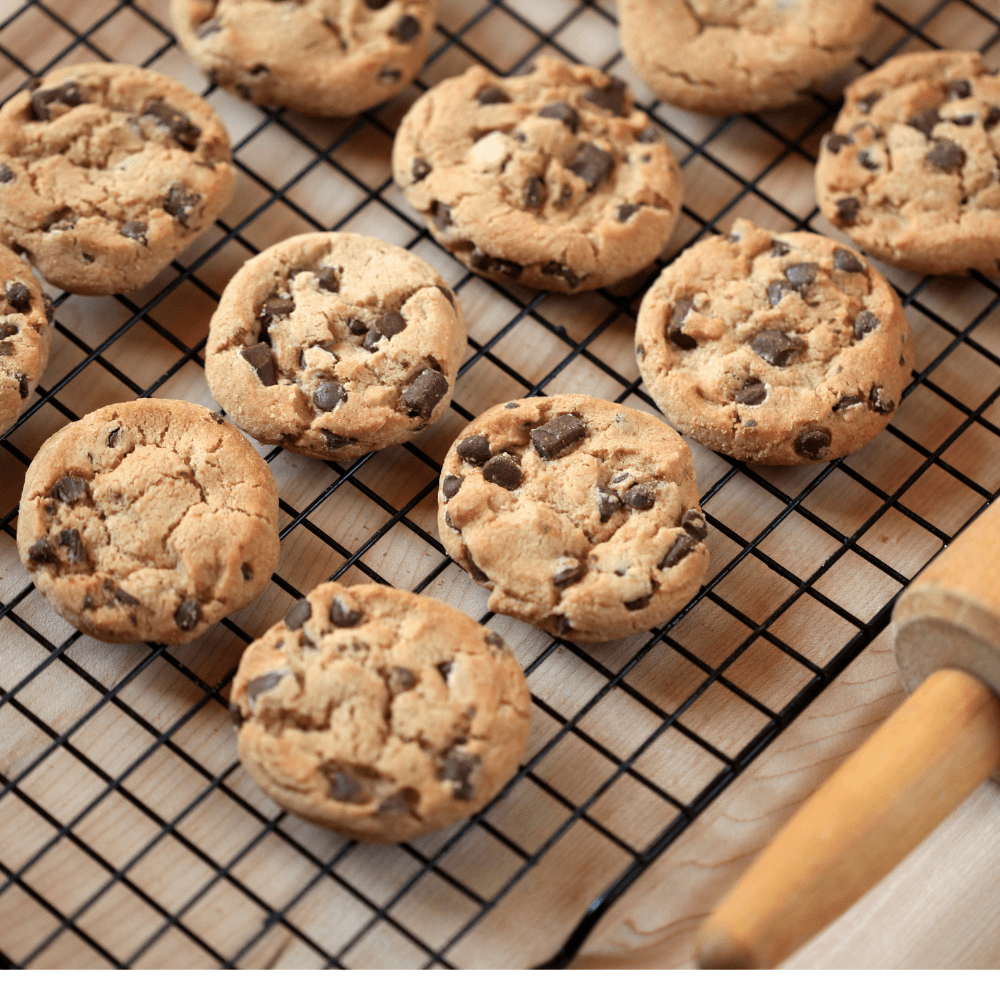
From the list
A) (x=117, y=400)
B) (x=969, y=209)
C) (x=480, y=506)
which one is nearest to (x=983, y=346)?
(x=969, y=209)

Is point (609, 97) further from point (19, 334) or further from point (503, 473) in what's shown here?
point (19, 334)

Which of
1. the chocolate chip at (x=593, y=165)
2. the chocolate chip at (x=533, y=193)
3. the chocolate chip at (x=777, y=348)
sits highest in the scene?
the chocolate chip at (x=593, y=165)

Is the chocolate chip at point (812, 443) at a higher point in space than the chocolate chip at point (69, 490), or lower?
higher

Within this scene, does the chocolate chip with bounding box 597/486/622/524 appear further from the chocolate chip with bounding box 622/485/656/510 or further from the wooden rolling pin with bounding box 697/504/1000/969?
the wooden rolling pin with bounding box 697/504/1000/969

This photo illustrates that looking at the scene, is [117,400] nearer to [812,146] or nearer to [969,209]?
Result: [812,146]

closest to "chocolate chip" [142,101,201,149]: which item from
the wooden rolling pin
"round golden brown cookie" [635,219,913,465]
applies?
"round golden brown cookie" [635,219,913,465]

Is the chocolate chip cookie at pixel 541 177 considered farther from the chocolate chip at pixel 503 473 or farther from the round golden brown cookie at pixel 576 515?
the chocolate chip at pixel 503 473

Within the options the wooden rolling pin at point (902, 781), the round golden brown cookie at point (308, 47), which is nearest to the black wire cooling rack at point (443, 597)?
the round golden brown cookie at point (308, 47)

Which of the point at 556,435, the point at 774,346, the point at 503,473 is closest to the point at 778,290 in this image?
the point at 774,346
